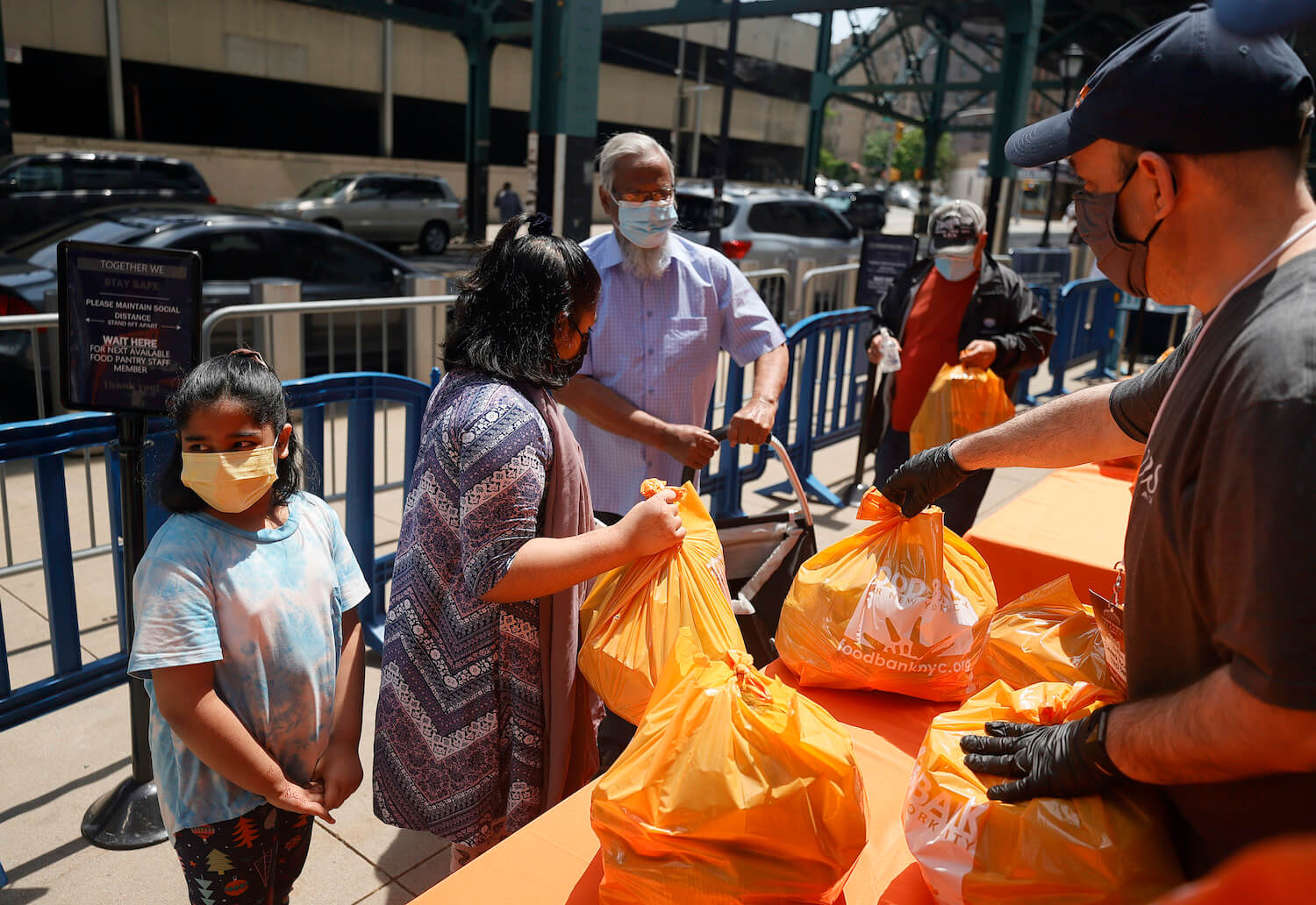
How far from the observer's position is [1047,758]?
1.26 metres

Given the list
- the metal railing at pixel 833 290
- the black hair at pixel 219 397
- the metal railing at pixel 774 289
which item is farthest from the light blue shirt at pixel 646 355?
the metal railing at pixel 833 290

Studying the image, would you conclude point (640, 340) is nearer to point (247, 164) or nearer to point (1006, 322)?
point (1006, 322)

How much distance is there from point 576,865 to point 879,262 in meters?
6.75

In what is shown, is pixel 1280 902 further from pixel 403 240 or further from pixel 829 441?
pixel 403 240

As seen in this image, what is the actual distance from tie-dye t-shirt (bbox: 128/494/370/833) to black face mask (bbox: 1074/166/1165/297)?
1.55m

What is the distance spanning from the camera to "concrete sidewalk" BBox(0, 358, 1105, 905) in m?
2.63

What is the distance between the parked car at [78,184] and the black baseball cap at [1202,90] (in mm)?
13967

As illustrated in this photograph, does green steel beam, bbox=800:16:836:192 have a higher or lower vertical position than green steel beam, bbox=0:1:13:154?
higher

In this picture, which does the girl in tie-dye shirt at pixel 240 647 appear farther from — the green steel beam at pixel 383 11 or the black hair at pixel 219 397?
the green steel beam at pixel 383 11

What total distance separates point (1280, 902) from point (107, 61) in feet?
92.0

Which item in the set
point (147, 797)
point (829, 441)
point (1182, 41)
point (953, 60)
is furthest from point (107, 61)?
point (953, 60)

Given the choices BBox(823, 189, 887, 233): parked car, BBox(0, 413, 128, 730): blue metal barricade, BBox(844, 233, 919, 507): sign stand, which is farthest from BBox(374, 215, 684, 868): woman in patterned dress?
BBox(823, 189, 887, 233): parked car

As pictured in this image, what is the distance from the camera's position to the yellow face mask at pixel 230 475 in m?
1.75

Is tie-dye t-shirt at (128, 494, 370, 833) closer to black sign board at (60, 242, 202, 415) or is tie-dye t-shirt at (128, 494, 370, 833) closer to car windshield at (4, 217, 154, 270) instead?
black sign board at (60, 242, 202, 415)
